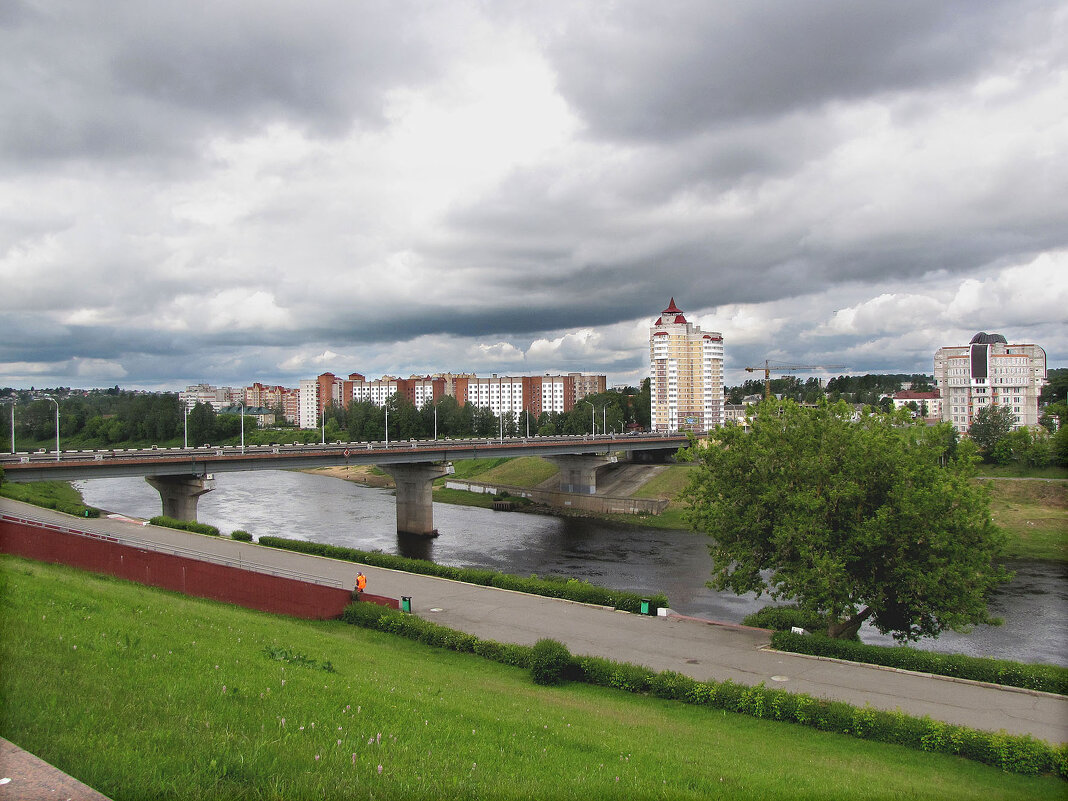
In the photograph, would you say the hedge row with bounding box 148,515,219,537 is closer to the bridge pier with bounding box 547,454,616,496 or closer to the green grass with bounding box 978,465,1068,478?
the bridge pier with bounding box 547,454,616,496

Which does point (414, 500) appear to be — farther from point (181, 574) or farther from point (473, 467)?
point (473, 467)

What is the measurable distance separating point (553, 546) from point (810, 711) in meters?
47.0

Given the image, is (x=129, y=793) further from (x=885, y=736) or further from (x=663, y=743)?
(x=885, y=736)

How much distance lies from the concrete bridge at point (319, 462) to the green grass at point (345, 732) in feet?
123

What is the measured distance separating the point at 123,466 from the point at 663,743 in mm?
51555

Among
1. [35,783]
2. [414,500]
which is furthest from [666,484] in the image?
[35,783]

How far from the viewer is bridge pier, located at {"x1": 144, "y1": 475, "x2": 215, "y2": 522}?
58250 mm

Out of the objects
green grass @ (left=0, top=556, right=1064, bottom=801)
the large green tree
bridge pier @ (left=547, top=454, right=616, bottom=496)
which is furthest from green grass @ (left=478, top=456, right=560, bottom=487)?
green grass @ (left=0, top=556, right=1064, bottom=801)

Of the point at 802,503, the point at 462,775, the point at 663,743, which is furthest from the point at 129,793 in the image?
the point at 802,503

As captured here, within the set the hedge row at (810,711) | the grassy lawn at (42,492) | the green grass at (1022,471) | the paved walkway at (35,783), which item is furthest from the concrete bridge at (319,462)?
the paved walkway at (35,783)

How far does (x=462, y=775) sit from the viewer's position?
9414 millimetres

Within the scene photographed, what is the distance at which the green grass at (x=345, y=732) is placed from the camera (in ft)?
27.1

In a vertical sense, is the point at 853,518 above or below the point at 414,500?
above

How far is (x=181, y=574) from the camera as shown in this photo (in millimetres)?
27984
